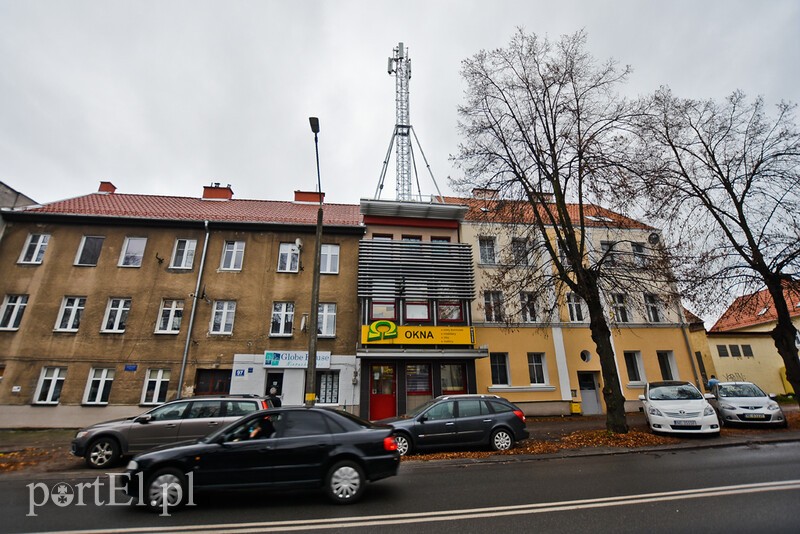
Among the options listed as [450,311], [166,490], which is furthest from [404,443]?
[450,311]

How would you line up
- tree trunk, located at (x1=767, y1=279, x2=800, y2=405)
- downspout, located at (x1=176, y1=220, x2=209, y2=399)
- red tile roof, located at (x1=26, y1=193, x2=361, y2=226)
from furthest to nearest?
red tile roof, located at (x1=26, y1=193, x2=361, y2=226) → downspout, located at (x1=176, y1=220, x2=209, y2=399) → tree trunk, located at (x1=767, y1=279, x2=800, y2=405)

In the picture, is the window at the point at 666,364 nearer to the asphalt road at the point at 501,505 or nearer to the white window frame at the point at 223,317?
the asphalt road at the point at 501,505

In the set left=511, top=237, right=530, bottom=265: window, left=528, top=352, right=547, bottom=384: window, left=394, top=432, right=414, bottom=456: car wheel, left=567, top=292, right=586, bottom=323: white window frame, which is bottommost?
left=394, top=432, right=414, bottom=456: car wheel

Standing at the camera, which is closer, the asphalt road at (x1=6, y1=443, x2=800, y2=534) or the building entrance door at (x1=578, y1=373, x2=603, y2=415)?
the asphalt road at (x1=6, y1=443, x2=800, y2=534)

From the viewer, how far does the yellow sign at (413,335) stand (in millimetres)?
16516

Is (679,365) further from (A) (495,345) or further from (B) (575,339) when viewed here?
(A) (495,345)

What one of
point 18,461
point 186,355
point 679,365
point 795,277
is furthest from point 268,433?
point 679,365

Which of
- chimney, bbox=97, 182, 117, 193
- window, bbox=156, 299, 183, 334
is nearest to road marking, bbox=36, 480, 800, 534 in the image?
window, bbox=156, 299, 183, 334

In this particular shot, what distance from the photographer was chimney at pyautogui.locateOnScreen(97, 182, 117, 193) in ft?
73.4

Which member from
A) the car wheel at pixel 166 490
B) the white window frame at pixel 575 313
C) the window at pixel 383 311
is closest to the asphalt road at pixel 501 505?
the car wheel at pixel 166 490

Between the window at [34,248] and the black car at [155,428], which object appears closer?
the black car at [155,428]

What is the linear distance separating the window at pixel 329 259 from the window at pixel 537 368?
11.2 meters

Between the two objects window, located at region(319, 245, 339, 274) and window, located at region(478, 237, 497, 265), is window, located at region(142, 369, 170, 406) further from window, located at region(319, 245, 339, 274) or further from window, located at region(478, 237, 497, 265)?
window, located at region(478, 237, 497, 265)

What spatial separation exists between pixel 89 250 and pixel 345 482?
1901cm
